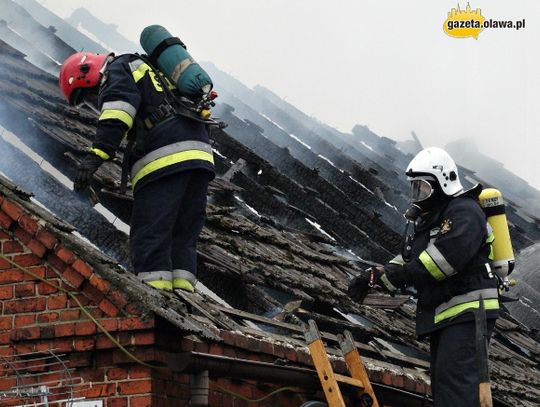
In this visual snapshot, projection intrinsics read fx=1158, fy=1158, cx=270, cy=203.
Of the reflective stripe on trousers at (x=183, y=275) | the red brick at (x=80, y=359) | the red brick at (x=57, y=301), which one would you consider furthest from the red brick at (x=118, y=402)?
the reflective stripe on trousers at (x=183, y=275)

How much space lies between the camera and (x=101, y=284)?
19.9ft

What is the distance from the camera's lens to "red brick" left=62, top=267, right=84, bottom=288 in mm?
6168

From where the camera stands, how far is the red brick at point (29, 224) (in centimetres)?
632

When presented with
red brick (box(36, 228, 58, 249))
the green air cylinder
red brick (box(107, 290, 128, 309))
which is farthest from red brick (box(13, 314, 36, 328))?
the green air cylinder

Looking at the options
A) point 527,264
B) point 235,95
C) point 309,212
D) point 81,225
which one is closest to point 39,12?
point 235,95

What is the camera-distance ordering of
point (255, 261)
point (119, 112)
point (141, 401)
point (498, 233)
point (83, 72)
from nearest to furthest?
point (141, 401), point (119, 112), point (498, 233), point (83, 72), point (255, 261)

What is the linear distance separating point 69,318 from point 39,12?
33.0 feet

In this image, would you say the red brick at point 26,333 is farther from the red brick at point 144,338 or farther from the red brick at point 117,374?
the red brick at point 144,338

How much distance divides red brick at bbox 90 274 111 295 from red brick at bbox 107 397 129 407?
1.81 ft

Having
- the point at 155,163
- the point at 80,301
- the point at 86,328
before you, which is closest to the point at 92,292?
the point at 80,301

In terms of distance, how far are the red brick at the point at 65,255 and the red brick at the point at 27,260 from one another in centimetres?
17

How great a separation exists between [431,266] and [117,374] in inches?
76.9

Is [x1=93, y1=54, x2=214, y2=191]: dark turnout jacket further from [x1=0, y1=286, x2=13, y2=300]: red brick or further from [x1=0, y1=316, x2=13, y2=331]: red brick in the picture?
[x1=0, y1=316, x2=13, y2=331]: red brick

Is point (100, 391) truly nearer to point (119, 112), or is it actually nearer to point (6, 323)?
point (6, 323)
